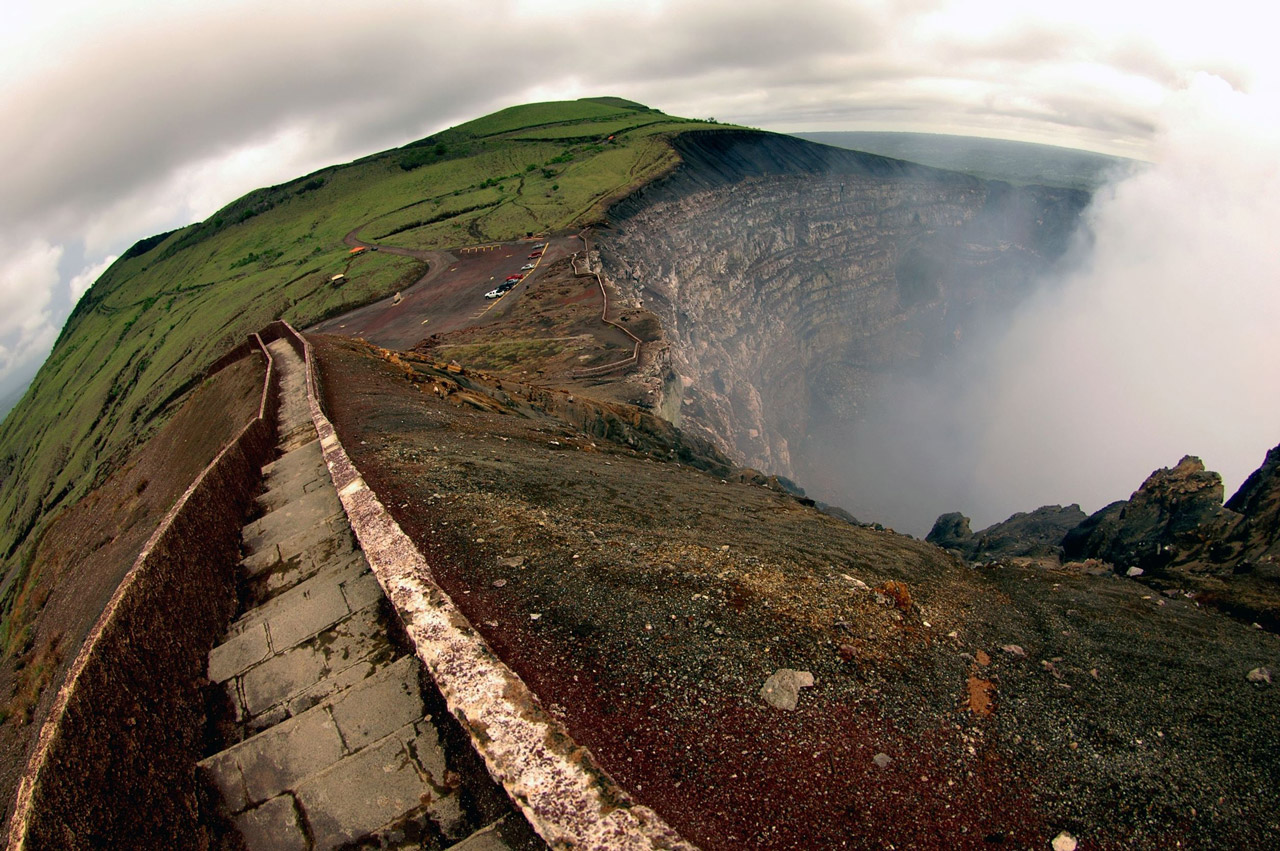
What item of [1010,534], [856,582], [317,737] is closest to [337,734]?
[317,737]

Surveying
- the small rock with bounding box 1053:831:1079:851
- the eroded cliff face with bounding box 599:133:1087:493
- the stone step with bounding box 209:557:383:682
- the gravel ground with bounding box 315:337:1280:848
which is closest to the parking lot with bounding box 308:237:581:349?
the eroded cliff face with bounding box 599:133:1087:493

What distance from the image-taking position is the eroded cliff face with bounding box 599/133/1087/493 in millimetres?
51281

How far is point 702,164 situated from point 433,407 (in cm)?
6396

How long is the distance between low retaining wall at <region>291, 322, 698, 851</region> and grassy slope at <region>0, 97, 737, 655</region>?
2439cm

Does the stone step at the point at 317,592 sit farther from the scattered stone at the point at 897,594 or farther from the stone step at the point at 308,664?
the scattered stone at the point at 897,594

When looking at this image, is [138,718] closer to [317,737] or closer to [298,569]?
[317,737]

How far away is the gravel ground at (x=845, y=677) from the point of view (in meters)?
3.94

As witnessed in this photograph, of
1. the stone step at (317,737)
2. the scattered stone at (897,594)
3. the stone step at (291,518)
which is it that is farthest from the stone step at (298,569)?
the scattered stone at (897,594)

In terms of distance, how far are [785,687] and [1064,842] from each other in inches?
76.1

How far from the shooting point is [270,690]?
201 inches

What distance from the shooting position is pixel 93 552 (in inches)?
504

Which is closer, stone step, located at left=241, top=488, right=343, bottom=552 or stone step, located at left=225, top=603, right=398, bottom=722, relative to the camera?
stone step, located at left=225, top=603, right=398, bottom=722

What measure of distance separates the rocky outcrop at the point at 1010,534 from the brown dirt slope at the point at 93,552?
100 ft

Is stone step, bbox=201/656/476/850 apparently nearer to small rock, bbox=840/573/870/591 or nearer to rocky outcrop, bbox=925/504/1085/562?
small rock, bbox=840/573/870/591
